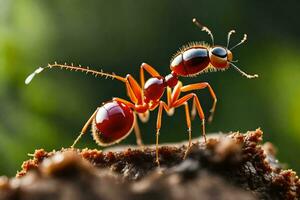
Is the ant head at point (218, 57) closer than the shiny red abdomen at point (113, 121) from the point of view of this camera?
No

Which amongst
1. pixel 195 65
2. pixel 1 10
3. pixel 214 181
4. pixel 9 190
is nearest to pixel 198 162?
pixel 214 181

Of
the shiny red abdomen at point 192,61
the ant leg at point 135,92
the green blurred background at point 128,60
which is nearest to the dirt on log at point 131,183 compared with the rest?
the shiny red abdomen at point 192,61

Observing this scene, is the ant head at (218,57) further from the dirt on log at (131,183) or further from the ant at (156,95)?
the dirt on log at (131,183)

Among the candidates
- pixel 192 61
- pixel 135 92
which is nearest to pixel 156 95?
pixel 135 92

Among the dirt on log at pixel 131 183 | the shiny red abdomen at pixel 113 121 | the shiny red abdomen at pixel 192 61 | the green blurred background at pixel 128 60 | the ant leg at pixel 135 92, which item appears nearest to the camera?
the dirt on log at pixel 131 183

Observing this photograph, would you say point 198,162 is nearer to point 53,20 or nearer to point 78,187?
point 78,187

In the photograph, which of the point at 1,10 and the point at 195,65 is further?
the point at 1,10

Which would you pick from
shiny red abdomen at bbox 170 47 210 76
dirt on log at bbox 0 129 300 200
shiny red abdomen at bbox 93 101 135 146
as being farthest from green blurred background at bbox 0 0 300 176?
dirt on log at bbox 0 129 300 200
